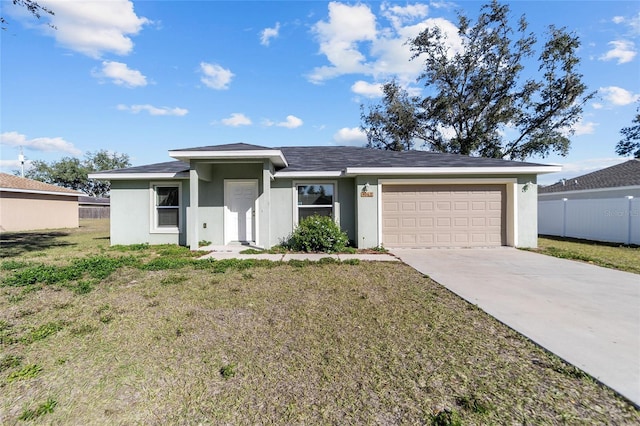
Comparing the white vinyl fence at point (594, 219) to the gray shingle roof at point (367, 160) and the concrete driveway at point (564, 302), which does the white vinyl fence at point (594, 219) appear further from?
the concrete driveway at point (564, 302)

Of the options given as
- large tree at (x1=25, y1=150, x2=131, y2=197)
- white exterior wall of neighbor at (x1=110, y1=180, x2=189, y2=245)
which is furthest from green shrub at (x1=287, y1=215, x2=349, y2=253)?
large tree at (x1=25, y1=150, x2=131, y2=197)

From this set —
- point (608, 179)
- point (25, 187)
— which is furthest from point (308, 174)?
point (25, 187)

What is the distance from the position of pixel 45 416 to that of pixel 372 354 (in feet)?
8.73

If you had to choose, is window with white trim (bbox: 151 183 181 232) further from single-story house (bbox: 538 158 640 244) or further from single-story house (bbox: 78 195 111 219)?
single-story house (bbox: 78 195 111 219)

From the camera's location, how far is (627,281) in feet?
18.7

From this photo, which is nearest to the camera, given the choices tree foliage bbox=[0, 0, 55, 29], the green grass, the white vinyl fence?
the green grass

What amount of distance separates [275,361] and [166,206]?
9.79 metres

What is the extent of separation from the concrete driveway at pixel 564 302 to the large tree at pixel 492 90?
17.3 metres

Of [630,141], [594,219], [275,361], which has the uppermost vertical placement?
[630,141]

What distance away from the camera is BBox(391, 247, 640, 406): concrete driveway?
9.24ft

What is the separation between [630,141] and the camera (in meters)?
25.6

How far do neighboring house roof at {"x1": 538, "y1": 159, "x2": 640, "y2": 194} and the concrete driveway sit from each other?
9.11m

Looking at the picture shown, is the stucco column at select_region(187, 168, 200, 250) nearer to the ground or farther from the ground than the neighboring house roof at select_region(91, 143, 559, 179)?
nearer to the ground

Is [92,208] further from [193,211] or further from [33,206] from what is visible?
[193,211]
